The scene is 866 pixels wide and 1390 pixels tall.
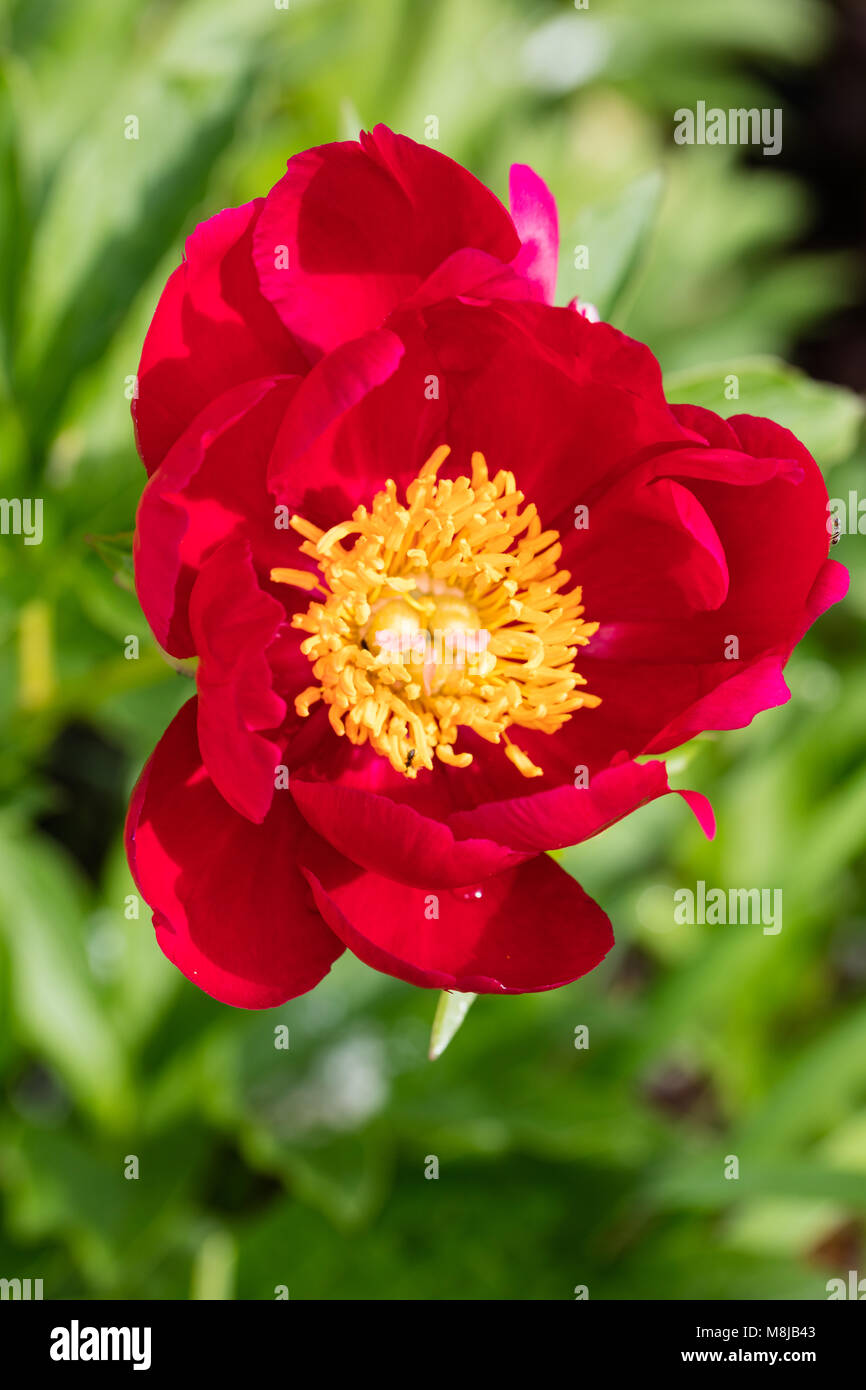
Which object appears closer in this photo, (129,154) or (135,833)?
(135,833)

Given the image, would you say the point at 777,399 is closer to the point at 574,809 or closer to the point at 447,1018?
the point at 574,809

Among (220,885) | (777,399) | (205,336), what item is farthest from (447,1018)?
(777,399)

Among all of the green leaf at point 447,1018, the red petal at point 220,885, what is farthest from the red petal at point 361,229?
the green leaf at point 447,1018

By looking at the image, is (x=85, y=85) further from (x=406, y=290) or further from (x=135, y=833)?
(x=135, y=833)

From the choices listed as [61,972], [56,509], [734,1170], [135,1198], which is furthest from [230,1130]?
[56,509]

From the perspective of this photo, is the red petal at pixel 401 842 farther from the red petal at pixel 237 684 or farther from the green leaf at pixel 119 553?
the green leaf at pixel 119 553
